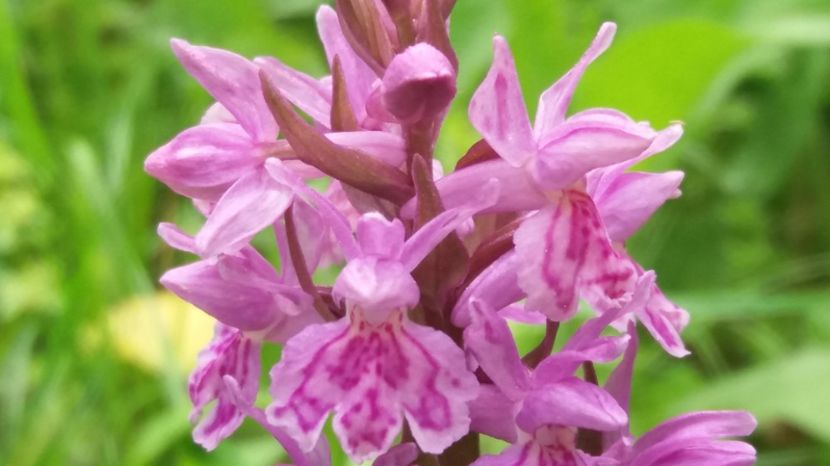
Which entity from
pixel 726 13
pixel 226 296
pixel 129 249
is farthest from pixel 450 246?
pixel 726 13

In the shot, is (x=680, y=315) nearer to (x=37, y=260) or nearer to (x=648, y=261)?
(x=648, y=261)

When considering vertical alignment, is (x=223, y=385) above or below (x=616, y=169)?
below

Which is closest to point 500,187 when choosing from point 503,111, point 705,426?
point 503,111

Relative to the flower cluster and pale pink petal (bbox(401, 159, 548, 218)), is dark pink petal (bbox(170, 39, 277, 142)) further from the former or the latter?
pale pink petal (bbox(401, 159, 548, 218))

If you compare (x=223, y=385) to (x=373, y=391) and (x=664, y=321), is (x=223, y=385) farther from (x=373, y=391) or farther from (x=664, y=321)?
(x=664, y=321)

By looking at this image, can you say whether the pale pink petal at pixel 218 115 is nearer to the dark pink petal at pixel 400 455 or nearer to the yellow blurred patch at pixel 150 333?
the dark pink petal at pixel 400 455

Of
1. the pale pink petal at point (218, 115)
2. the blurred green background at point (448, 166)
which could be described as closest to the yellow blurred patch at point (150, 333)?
the blurred green background at point (448, 166)

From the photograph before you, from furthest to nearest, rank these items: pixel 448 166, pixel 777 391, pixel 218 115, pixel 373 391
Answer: pixel 448 166, pixel 777 391, pixel 218 115, pixel 373 391
